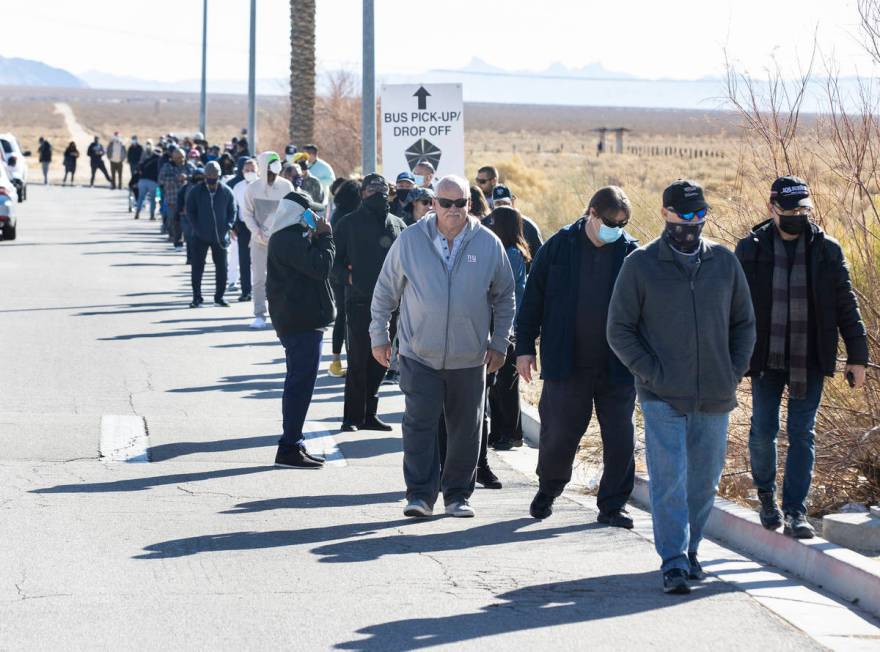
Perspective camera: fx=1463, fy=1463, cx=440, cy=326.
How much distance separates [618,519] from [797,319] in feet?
5.55

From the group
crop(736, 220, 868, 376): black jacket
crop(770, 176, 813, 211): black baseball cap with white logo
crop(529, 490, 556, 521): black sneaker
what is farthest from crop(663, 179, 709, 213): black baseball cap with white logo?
crop(529, 490, 556, 521): black sneaker

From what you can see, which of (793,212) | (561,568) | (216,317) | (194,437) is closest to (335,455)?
(194,437)

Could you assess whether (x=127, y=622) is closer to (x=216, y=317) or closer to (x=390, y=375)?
(x=390, y=375)

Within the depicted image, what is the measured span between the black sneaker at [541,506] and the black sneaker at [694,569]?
1552 millimetres

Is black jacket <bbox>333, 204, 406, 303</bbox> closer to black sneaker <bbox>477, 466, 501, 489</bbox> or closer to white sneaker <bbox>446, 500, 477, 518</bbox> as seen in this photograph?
black sneaker <bbox>477, 466, 501, 489</bbox>

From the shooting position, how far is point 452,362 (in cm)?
854

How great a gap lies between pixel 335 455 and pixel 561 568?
348cm

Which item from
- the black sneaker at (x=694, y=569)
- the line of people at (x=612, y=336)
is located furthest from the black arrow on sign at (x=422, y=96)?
the black sneaker at (x=694, y=569)

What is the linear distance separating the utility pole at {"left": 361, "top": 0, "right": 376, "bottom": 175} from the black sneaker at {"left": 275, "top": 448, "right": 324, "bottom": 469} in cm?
861

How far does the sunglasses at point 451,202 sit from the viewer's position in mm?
8414

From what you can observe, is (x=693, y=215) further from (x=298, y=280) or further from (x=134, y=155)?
(x=134, y=155)

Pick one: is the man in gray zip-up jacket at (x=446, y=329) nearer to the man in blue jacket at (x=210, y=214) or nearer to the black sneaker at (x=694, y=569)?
the black sneaker at (x=694, y=569)

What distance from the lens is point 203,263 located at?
63.8 feet

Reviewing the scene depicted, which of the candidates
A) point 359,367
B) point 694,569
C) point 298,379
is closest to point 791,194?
point 694,569
